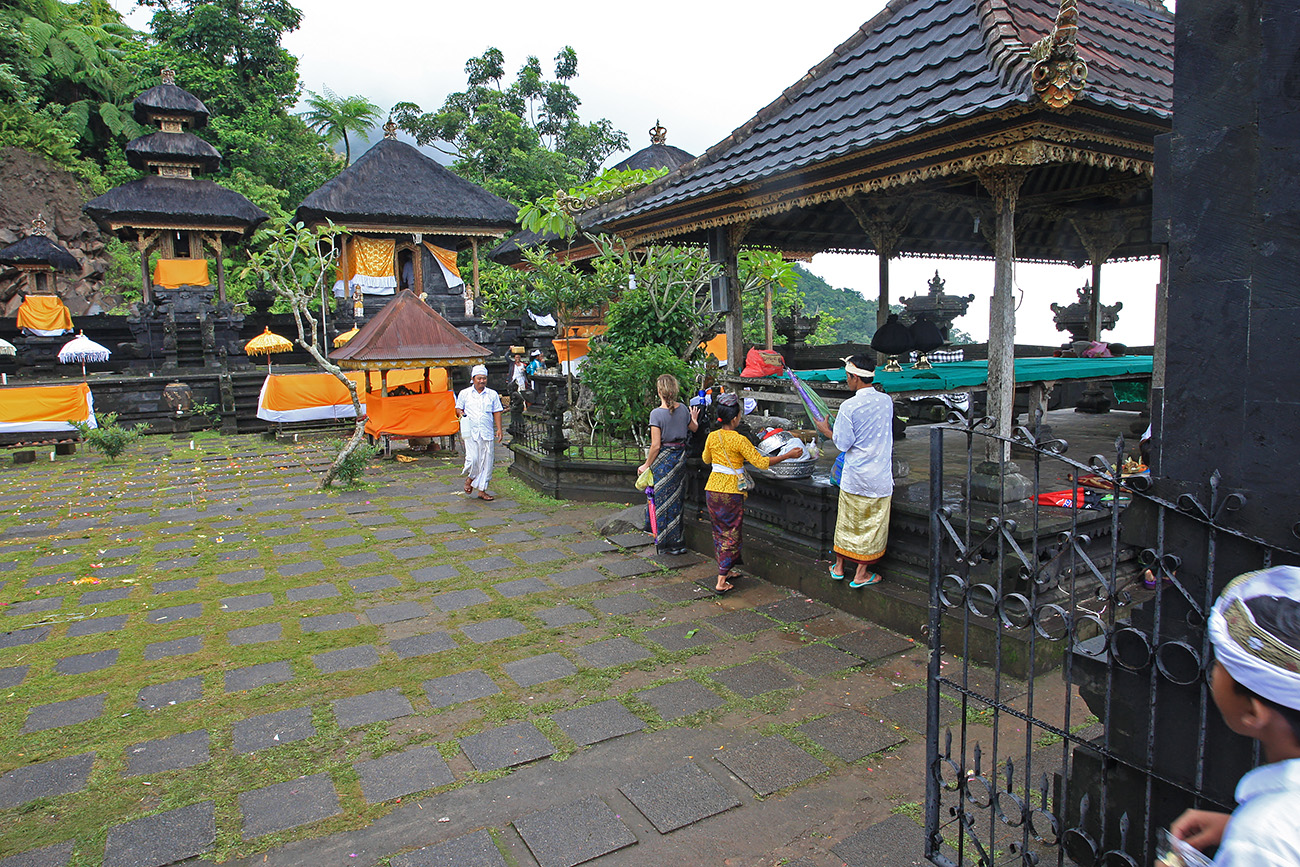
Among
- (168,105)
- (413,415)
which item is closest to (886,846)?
(413,415)

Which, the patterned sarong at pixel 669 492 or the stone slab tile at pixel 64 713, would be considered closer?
the stone slab tile at pixel 64 713

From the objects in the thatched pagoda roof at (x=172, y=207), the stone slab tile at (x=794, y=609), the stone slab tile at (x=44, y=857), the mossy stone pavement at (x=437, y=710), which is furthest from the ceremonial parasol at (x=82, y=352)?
the stone slab tile at (x=794, y=609)

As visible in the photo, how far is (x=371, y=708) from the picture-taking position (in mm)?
4219

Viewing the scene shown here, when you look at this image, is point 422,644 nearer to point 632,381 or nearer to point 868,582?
point 868,582

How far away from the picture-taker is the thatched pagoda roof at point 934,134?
4957 mm

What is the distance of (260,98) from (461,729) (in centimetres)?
4037

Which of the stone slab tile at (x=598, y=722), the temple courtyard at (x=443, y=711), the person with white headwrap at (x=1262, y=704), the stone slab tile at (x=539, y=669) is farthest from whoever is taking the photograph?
the stone slab tile at (x=539, y=669)

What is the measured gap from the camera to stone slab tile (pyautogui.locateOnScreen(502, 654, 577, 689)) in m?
4.54

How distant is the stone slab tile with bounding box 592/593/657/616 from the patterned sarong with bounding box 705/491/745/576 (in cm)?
69

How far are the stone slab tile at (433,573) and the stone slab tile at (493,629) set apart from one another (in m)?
1.20

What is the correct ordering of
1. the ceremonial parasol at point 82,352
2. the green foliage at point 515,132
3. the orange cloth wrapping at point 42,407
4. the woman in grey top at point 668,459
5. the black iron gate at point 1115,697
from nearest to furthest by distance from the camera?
the black iron gate at point 1115,697 → the woman in grey top at point 668,459 → the orange cloth wrapping at point 42,407 → the ceremonial parasol at point 82,352 → the green foliage at point 515,132

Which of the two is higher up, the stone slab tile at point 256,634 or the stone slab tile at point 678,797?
the stone slab tile at point 678,797

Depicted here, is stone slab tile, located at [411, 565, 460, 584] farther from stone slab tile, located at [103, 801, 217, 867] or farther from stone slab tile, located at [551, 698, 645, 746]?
stone slab tile, located at [103, 801, 217, 867]

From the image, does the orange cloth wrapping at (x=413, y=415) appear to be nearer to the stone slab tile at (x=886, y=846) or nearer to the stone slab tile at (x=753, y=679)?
the stone slab tile at (x=753, y=679)
